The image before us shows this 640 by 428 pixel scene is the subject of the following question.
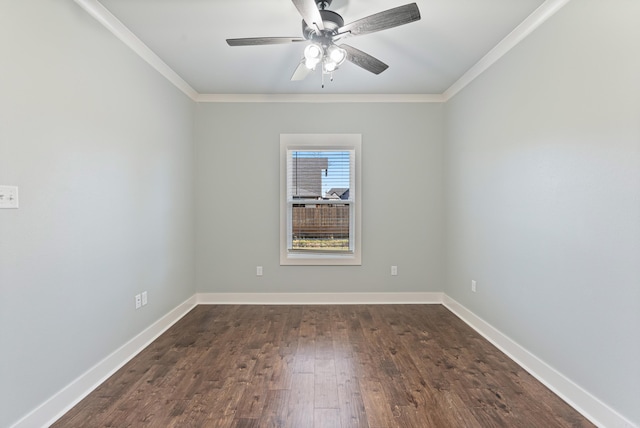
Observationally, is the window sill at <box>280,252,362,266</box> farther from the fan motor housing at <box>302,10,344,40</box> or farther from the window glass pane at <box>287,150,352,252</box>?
the fan motor housing at <box>302,10,344,40</box>

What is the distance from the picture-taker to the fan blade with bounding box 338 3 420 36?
1.81 meters

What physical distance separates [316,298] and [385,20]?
3258 millimetres

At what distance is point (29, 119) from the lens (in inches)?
71.2

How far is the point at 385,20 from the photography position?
194 centimetres

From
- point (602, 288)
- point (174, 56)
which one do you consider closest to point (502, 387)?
point (602, 288)

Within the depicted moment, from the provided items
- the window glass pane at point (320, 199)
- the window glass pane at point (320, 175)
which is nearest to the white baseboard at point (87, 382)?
the window glass pane at point (320, 199)

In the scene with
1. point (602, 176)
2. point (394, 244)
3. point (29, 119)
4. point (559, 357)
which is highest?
point (29, 119)

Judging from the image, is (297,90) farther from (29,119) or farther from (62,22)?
(29,119)

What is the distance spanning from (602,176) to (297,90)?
3136mm

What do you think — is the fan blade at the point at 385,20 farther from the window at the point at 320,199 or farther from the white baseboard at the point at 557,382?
the white baseboard at the point at 557,382

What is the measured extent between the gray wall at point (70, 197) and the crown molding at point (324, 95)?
3.6 inches

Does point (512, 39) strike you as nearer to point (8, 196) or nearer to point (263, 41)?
point (263, 41)

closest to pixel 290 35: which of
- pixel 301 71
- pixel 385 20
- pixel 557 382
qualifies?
pixel 301 71

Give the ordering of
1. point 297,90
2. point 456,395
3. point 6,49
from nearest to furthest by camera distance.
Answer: point 6,49 → point 456,395 → point 297,90
